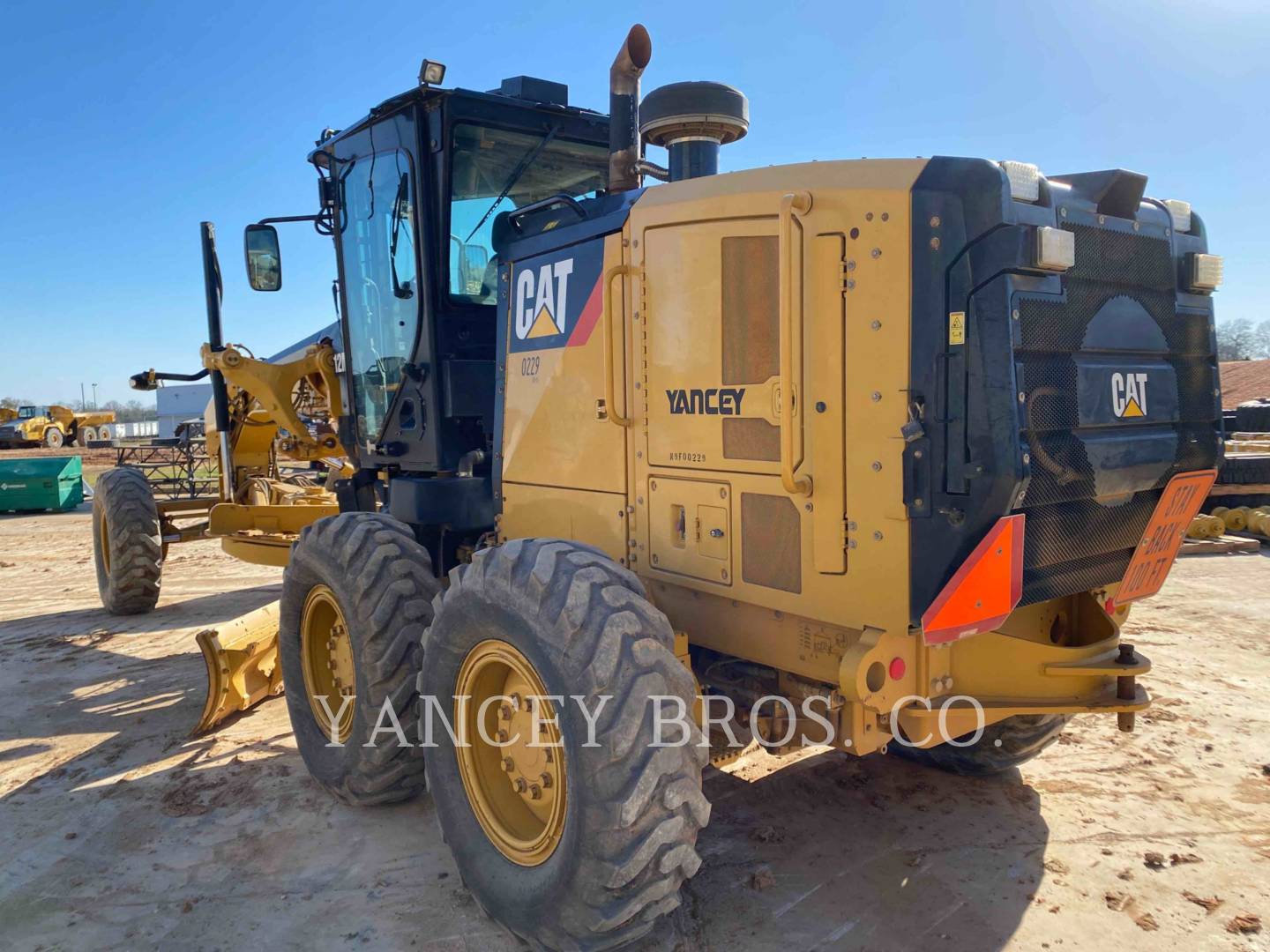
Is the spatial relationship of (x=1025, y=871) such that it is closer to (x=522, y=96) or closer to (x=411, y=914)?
(x=411, y=914)

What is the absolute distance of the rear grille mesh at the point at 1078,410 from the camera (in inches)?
103

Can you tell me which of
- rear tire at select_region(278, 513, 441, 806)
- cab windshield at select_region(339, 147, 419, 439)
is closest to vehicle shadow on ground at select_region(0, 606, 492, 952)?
rear tire at select_region(278, 513, 441, 806)

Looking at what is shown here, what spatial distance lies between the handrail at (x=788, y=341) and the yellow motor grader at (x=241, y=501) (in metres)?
3.72

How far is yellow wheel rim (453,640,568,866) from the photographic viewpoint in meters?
3.03

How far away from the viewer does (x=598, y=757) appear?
2584 mm

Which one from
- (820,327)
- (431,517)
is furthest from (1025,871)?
(431,517)

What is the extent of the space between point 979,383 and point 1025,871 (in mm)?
2065

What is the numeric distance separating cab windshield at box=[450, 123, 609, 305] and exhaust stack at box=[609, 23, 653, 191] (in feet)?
1.52

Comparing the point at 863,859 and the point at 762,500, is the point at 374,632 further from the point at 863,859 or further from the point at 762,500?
the point at 863,859

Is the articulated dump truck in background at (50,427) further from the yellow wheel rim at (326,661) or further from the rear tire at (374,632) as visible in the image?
the rear tire at (374,632)

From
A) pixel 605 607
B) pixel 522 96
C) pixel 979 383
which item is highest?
pixel 522 96

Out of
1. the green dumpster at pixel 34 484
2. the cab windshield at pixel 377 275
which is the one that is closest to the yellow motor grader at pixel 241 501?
the cab windshield at pixel 377 275

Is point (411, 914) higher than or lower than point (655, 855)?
lower

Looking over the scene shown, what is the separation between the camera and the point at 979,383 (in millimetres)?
2477
